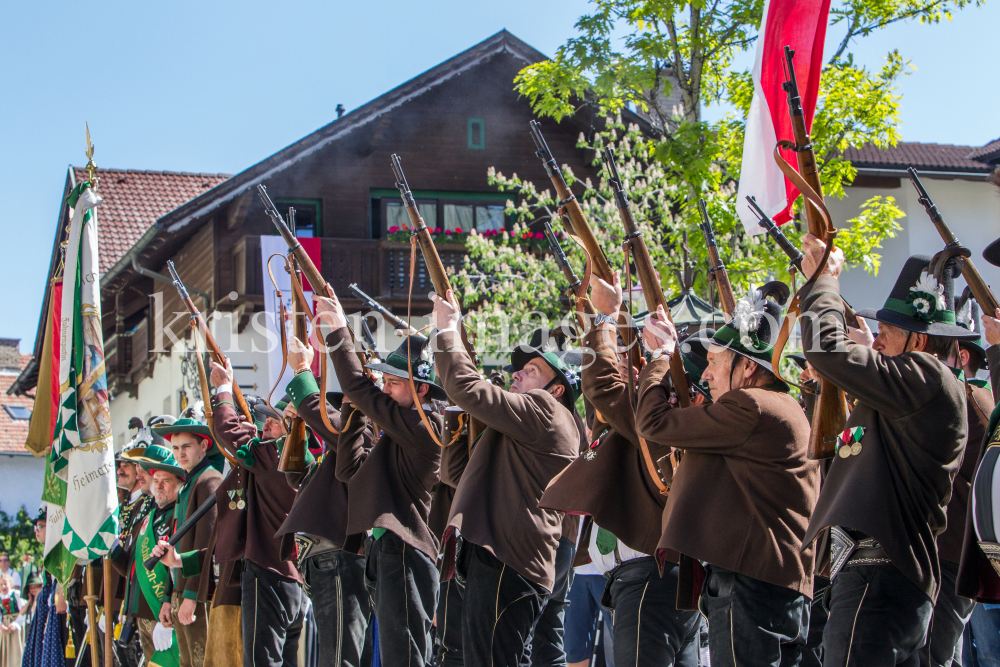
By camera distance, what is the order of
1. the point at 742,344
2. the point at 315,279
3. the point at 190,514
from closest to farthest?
1. the point at 742,344
2. the point at 315,279
3. the point at 190,514

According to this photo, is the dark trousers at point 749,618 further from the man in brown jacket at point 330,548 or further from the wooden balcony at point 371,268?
the wooden balcony at point 371,268

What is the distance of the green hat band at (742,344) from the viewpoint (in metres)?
4.39

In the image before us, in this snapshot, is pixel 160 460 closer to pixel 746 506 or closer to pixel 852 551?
pixel 746 506

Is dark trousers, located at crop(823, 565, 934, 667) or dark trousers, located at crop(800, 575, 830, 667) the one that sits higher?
dark trousers, located at crop(823, 565, 934, 667)

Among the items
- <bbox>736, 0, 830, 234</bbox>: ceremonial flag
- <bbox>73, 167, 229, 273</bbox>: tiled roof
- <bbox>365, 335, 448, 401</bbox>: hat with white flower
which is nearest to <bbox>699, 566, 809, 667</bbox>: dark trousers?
<bbox>365, 335, 448, 401</bbox>: hat with white flower

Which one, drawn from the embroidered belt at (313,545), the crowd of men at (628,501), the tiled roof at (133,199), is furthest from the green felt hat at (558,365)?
the tiled roof at (133,199)

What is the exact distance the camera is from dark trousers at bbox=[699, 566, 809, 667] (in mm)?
4027

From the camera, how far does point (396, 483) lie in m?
5.97

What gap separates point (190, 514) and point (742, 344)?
4.80m

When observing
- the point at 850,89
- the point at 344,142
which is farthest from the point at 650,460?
the point at 344,142

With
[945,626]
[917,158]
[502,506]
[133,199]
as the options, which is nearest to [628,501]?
[502,506]

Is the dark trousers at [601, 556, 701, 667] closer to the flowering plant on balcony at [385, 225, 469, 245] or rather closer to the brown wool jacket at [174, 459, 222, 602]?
the brown wool jacket at [174, 459, 222, 602]

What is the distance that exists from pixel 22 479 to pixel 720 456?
3521cm

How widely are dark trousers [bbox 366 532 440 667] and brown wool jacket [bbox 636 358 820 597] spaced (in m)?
1.92
